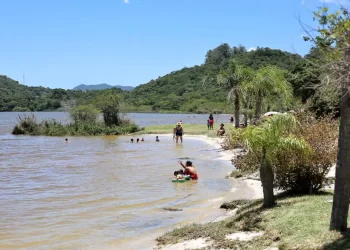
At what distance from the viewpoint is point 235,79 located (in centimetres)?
3275

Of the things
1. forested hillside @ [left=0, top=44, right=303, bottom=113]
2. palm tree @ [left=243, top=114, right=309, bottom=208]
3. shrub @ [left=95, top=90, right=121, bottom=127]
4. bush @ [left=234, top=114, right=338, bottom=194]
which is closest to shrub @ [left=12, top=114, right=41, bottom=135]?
shrub @ [left=95, top=90, right=121, bottom=127]

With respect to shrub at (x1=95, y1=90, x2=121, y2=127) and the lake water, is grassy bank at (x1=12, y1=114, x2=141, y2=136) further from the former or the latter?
the lake water

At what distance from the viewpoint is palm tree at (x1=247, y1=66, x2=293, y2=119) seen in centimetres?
2950

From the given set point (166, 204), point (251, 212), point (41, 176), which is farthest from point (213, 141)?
point (251, 212)

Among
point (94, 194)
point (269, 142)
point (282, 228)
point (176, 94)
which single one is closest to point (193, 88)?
point (176, 94)

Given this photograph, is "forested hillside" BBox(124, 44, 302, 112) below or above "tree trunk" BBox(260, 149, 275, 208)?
above

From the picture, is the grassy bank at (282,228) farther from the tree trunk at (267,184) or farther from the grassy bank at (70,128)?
the grassy bank at (70,128)

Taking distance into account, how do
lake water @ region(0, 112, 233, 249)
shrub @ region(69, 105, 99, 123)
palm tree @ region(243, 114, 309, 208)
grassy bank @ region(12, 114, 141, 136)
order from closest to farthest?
1. palm tree @ region(243, 114, 309, 208)
2. lake water @ region(0, 112, 233, 249)
3. grassy bank @ region(12, 114, 141, 136)
4. shrub @ region(69, 105, 99, 123)

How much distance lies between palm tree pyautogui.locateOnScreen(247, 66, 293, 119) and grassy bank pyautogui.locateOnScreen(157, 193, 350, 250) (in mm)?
18913

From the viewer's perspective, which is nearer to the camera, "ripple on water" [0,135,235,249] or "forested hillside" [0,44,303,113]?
"ripple on water" [0,135,235,249]

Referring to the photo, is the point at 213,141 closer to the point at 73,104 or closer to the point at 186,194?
the point at 186,194

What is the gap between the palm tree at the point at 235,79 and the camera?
32469 millimetres

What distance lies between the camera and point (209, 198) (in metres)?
15.2

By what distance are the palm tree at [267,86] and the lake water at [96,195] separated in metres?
4.92
